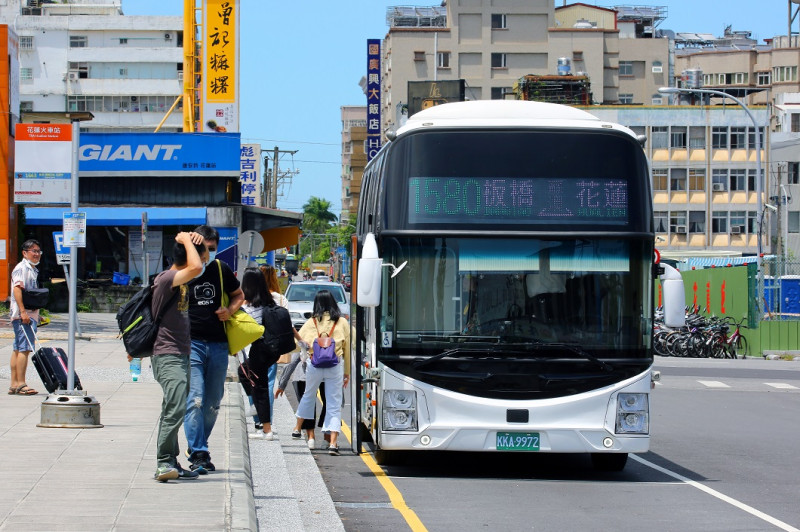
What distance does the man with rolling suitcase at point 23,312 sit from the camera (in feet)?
47.3

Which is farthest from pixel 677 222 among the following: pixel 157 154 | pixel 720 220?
pixel 157 154

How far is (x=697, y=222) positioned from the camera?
71.3 metres

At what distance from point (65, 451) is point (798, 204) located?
67.9m

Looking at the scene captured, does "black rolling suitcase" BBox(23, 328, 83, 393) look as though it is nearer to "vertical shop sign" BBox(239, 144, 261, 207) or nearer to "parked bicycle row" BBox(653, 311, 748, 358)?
"parked bicycle row" BBox(653, 311, 748, 358)

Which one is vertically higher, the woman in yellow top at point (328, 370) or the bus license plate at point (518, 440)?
the woman in yellow top at point (328, 370)

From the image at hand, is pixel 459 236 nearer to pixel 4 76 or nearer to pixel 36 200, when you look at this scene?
pixel 36 200

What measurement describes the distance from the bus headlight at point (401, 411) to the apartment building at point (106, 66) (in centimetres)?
7813

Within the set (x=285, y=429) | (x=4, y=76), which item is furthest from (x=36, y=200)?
(x=4, y=76)

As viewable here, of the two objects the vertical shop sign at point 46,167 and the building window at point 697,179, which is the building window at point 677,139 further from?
the vertical shop sign at point 46,167

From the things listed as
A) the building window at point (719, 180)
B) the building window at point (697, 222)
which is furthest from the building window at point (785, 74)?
the building window at point (697, 222)

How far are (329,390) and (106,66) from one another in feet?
260

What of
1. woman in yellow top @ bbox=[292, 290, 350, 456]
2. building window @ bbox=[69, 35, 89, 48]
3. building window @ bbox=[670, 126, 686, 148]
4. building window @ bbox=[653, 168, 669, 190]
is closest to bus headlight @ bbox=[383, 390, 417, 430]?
woman in yellow top @ bbox=[292, 290, 350, 456]

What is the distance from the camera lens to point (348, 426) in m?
15.5

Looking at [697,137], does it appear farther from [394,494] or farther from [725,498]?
[394,494]
